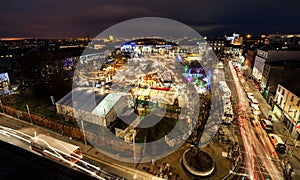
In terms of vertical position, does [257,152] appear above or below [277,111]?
below

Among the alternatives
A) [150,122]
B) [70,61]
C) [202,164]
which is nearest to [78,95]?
[150,122]

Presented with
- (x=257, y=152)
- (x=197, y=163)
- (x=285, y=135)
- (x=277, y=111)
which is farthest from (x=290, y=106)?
(x=197, y=163)

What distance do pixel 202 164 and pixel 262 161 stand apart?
6492 millimetres

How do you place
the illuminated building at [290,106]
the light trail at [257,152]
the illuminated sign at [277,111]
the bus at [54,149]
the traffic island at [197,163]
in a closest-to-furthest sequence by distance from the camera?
the bus at [54,149] < the traffic island at [197,163] < the light trail at [257,152] < the illuminated building at [290,106] < the illuminated sign at [277,111]

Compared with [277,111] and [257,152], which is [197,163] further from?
[277,111]

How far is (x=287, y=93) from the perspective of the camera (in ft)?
62.7

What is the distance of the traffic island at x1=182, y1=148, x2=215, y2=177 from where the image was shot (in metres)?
11.3

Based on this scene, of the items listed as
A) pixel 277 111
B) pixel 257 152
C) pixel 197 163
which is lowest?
pixel 257 152

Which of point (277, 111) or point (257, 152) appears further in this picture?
point (277, 111)

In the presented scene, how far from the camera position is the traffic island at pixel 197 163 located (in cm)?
1133

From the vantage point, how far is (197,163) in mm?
11836

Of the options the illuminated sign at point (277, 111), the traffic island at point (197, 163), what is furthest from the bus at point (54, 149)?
the illuminated sign at point (277, 111)

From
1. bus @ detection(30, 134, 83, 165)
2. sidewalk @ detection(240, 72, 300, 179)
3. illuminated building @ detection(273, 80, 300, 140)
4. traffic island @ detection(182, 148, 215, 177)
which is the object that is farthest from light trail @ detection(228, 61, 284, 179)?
bus @ detection(30, 134, 83, 165)

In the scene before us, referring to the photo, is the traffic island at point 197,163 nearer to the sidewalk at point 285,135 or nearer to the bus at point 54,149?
the sidewalk at point 285,135
